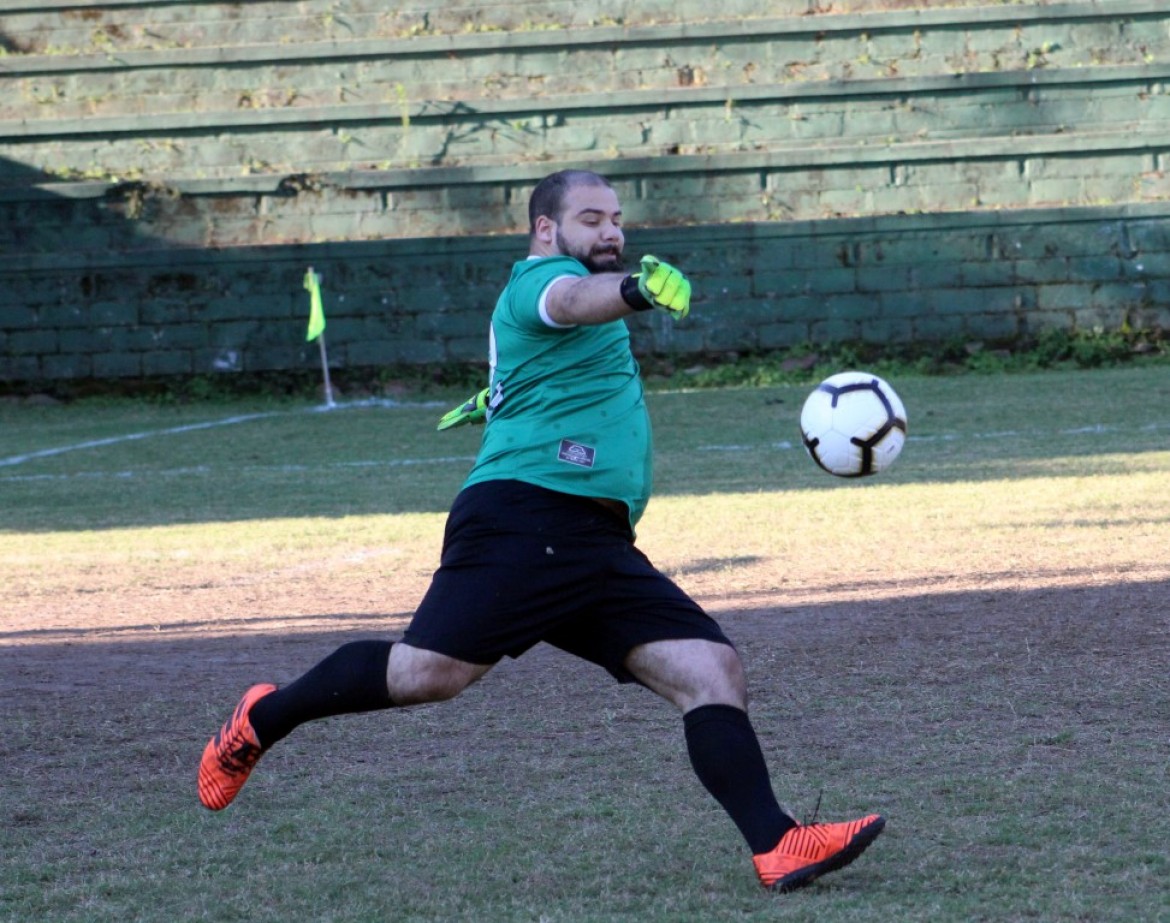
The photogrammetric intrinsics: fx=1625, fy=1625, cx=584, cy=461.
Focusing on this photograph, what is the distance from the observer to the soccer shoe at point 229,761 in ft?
12.9

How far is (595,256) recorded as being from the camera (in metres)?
3.81

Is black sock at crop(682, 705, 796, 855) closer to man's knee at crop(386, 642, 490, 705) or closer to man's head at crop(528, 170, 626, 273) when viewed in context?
man's knee at crop(386, 642, 490, 705)

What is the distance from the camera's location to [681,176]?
65.7ft

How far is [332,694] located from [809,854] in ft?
3.83

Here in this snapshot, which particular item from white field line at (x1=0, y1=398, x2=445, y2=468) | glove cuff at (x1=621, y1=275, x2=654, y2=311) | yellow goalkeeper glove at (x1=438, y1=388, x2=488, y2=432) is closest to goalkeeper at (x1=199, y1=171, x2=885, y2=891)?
glove cuff at (x1=621, y1=275, x2=654, y2=311)

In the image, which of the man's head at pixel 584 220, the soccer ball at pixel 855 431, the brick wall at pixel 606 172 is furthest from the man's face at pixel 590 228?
the brick wall at pixel 606 172

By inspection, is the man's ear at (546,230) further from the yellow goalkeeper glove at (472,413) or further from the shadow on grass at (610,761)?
the shadow on grass at (610,761)

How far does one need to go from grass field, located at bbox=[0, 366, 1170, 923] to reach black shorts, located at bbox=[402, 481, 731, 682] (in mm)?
525

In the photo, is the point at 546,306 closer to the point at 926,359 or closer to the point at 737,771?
the point at 737,771

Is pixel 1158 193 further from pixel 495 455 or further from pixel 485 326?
pixel 495 455

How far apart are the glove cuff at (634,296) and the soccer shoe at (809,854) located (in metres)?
1.18

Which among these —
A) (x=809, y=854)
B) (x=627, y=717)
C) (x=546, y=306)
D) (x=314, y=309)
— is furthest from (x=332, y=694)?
(x=314, y=309)

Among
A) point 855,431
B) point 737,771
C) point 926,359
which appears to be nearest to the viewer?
point 737,771

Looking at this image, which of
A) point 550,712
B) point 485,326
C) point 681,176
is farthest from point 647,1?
point 550,712
